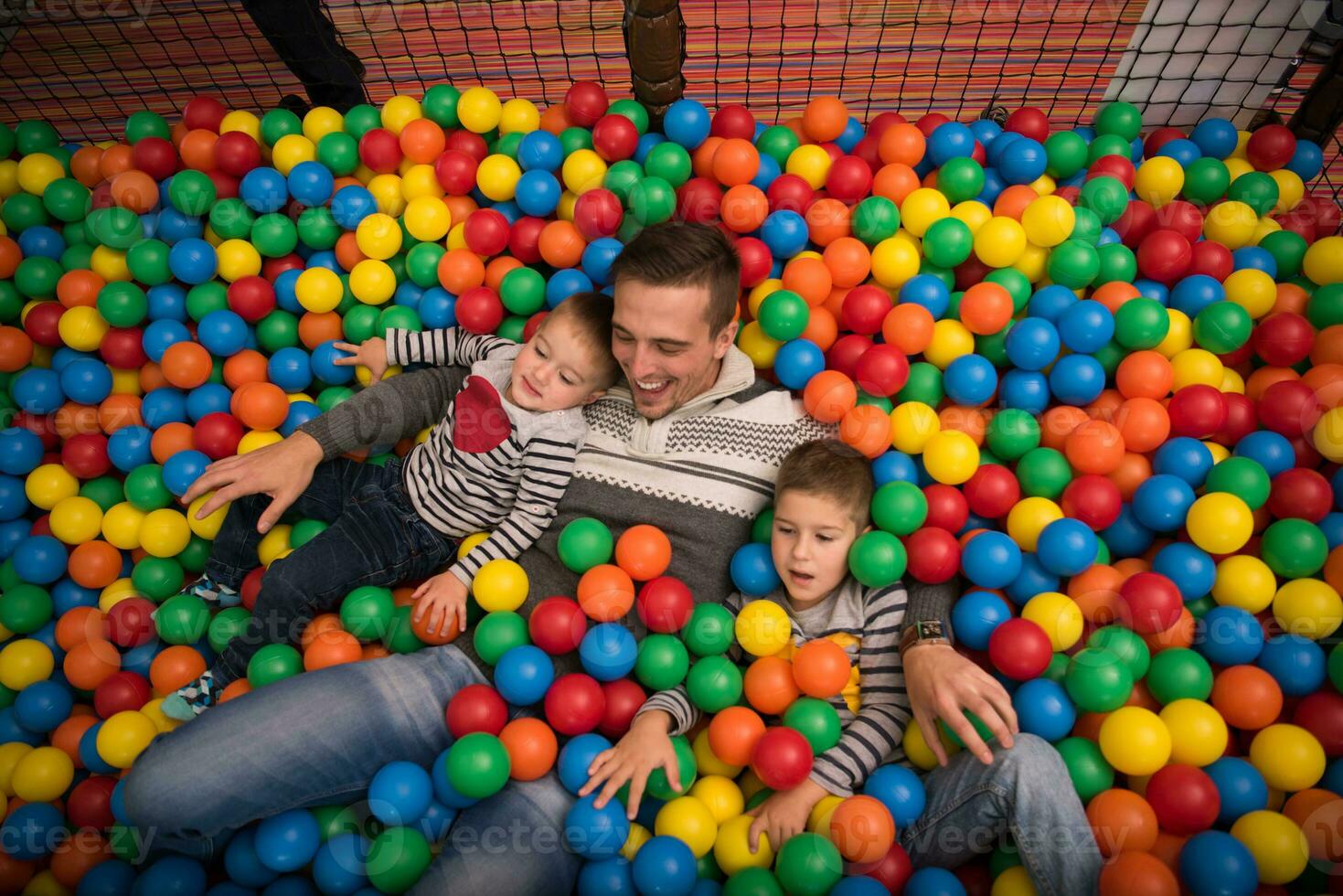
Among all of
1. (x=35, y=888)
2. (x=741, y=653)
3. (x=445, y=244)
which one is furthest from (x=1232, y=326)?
(x=35, y=888)

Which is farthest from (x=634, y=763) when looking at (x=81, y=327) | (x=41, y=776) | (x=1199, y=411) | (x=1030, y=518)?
(x=81, y=327)

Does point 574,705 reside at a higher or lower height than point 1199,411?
lower

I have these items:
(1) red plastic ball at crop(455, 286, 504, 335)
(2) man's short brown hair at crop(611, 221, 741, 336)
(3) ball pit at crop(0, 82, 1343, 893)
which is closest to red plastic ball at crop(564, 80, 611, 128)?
(3) ball pit at crop(0, 82, 1343, 893)

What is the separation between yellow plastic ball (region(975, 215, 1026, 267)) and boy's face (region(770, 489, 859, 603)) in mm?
713

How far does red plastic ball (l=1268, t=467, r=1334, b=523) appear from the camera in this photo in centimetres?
152

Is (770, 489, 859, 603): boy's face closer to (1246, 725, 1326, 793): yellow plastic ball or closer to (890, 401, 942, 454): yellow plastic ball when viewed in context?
(890, 401, 942, 454): yellow plastic ball

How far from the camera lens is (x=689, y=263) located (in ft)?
5.10

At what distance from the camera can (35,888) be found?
1.45 m

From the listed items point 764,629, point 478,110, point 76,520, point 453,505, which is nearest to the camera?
point 764,629

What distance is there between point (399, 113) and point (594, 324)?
0.93 meters

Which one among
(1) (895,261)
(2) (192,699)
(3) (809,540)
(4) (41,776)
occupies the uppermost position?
(1) (895,261)

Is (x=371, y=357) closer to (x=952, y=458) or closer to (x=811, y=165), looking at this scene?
(x=811, y=165)

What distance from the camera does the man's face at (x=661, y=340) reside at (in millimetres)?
1532

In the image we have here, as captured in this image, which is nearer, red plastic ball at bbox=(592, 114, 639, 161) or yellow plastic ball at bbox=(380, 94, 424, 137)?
red plastic ball at bbox=(592, 114, 639, 161)
